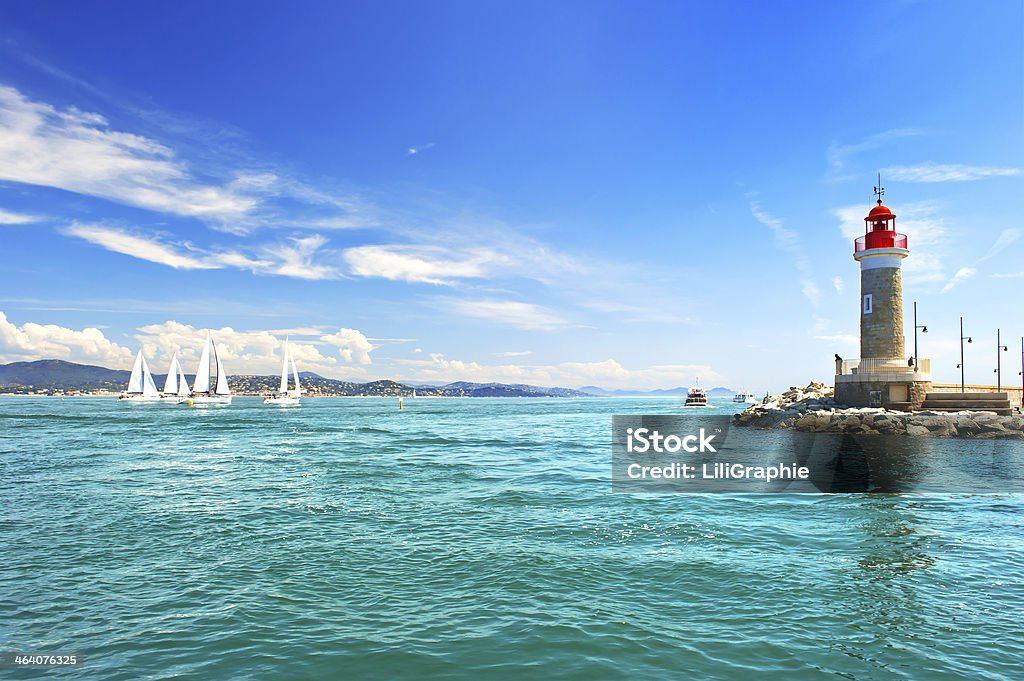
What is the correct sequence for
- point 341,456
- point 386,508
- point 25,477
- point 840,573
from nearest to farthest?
1. point 840,573
2. point 386,508
3. point 25,477
4. point 341,456

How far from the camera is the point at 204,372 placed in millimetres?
115250

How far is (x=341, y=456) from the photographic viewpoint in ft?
102

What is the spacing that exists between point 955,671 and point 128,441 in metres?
42.9

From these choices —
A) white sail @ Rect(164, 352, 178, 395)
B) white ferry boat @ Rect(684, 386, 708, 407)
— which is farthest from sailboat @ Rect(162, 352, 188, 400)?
white ferry boat @ Rect(684, 386, 708, 407)

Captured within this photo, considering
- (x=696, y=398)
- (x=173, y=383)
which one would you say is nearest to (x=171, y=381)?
(x=173, y=383)

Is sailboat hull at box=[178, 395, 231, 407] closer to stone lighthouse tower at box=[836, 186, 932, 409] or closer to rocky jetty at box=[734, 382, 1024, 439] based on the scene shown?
rocky jetty at box=[734, 382, 1024, 439]

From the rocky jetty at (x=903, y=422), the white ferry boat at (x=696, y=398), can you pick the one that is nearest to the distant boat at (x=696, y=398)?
the white ferry boat at (x=696, y=398)

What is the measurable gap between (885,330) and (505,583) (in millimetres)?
38799

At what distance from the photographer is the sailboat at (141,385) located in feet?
406

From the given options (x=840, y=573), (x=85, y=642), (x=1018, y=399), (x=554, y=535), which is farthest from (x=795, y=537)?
(x=1018, y=399)

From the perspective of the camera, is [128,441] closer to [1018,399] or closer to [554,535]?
[554,535]

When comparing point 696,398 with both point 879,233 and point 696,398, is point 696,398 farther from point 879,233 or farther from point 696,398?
point 879,233

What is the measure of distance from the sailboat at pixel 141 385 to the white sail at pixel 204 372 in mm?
15414

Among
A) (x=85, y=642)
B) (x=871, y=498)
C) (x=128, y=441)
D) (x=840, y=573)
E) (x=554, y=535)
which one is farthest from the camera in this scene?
(x=128, y=441)
